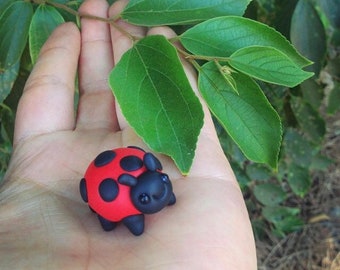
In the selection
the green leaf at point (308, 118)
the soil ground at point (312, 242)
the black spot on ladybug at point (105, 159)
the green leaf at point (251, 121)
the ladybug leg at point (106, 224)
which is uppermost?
the green leaf at point (251, 121)

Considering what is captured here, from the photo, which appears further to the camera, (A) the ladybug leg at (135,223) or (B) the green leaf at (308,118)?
(B) the green leaf at (308,118)

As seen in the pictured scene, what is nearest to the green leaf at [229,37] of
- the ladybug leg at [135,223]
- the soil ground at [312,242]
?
the ladybug leg at [135,223]

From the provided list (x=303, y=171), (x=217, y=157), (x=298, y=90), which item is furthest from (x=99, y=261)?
(x=303, y=171)

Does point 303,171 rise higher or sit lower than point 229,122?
lower

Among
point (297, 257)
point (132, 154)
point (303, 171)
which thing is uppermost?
point (132, 154)

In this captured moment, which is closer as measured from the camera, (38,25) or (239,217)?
(239,217)

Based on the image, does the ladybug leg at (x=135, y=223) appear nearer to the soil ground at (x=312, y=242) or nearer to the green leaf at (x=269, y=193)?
the green leaf at (x=269, y=193)

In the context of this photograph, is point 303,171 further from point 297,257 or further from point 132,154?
point 132,154
